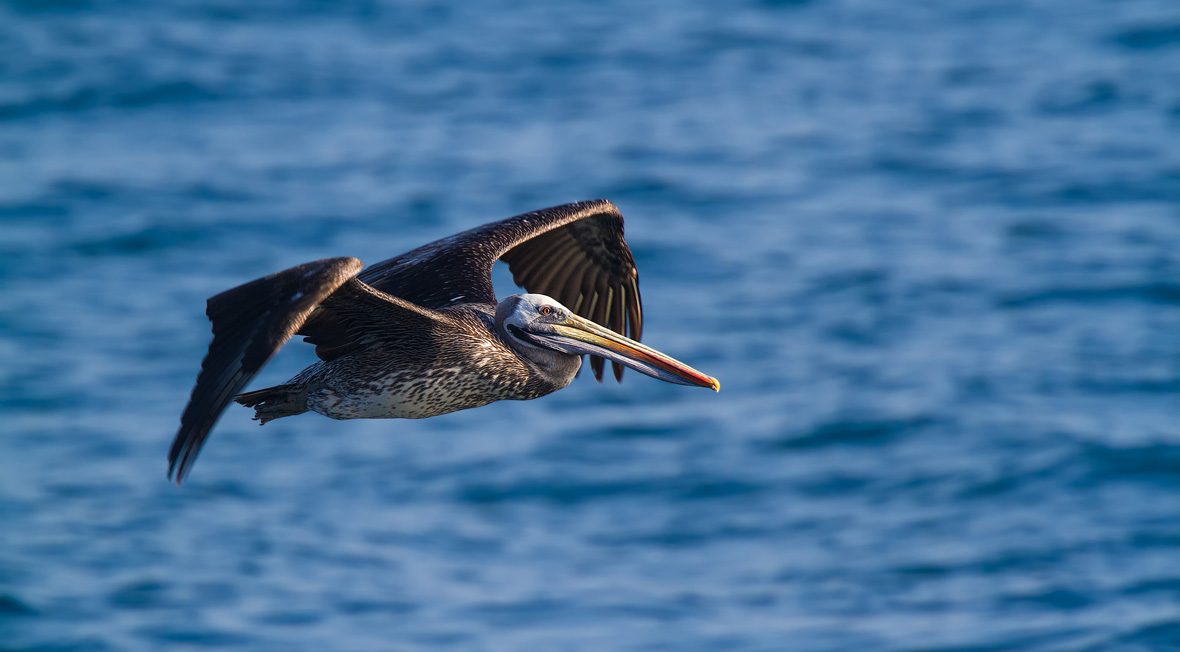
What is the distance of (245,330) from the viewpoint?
9414 millimetres

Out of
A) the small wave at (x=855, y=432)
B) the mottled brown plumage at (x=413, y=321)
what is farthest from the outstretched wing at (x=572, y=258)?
the small wave at (x=855, y=432)

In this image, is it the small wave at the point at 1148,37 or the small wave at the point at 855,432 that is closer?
the small wave at the point at 855,432

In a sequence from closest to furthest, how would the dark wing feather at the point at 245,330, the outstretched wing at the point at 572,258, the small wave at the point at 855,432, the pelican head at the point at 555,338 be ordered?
the dark wing feather at the point at 245,330 < the pelican head at the point at 555,338 < the outstretched wing at the point at 572,258 < the small wave at the point at 855,432

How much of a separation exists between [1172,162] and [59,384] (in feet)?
71.1

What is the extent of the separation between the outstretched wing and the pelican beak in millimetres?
1259

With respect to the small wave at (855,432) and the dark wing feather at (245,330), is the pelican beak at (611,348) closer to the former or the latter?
the dark wing feather at (245,330)

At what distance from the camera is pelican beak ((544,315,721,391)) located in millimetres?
10664

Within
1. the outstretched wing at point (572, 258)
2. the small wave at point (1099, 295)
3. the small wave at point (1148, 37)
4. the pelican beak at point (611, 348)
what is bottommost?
the pelican beak at point (611, 348)

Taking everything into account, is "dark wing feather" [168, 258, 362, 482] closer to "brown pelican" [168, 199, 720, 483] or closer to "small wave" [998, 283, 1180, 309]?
"brown pelican" [168, 199, 720, 483]

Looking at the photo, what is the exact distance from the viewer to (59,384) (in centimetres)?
3212

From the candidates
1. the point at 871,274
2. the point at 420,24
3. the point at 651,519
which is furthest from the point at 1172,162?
the point at 420,24

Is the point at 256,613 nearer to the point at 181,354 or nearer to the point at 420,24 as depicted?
the point at 181,354

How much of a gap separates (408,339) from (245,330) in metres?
1.36

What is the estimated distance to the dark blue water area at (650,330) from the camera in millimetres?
27781
